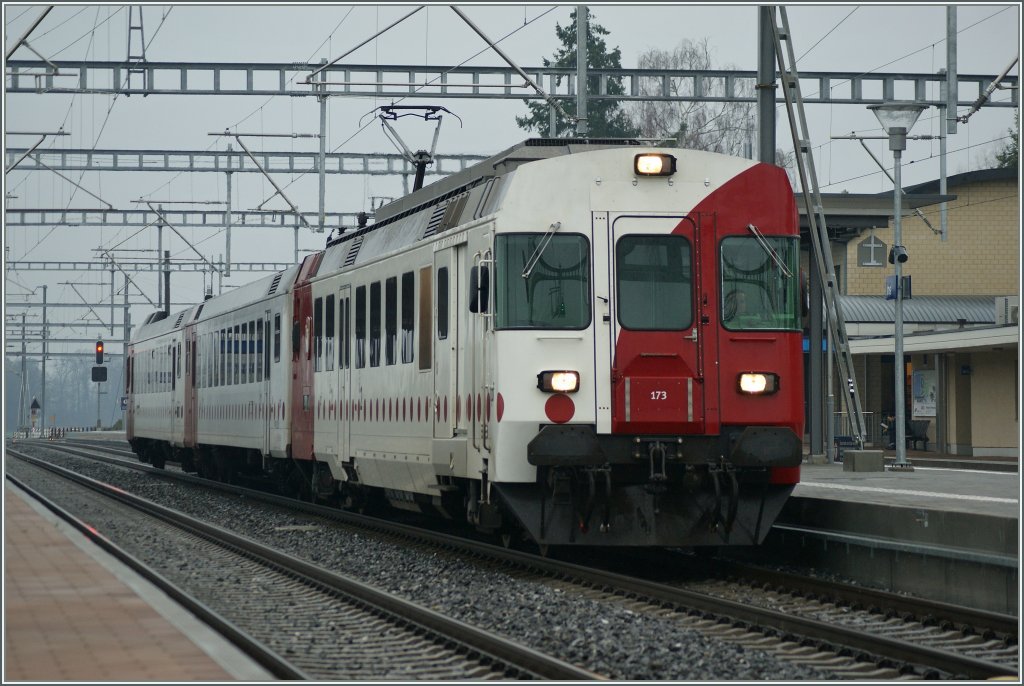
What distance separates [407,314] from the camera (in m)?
14.9

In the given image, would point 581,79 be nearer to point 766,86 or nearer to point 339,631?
point 766,86

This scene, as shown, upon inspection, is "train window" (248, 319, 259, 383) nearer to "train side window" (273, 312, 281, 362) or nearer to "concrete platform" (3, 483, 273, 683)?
"train side window" (273, 312, 281, 362)

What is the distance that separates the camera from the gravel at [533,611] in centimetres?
807

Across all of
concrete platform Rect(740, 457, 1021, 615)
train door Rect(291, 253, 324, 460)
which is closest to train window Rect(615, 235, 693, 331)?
concrete platform Rect(740, 457, 1021, 615)

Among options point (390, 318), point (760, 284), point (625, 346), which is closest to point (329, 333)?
point (390, 318)

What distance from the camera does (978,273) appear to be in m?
47.9

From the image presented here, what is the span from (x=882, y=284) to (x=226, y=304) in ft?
87.0

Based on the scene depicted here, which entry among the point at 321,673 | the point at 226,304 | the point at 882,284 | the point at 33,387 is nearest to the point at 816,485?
the point at 321,673

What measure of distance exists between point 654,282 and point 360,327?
5537 millimetres

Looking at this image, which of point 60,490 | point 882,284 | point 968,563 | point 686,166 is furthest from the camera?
point 882,284

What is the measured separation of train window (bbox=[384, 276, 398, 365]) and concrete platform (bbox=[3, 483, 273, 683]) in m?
4.35

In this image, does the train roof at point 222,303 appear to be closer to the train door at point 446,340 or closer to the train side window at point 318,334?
the train side window at point 318,334

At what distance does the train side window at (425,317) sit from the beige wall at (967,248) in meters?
34.8

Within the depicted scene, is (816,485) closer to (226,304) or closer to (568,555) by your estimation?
(568,555)
